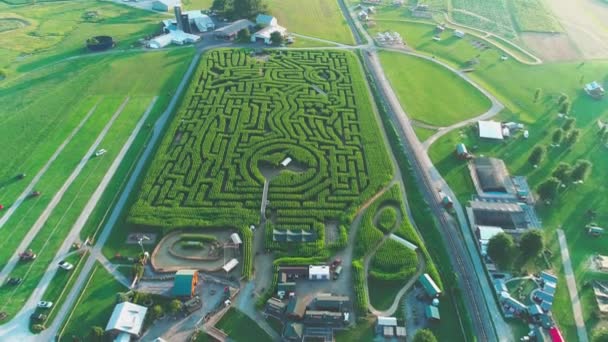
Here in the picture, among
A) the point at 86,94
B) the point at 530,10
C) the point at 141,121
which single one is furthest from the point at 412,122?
the point at 530,10

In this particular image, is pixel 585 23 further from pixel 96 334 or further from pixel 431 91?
pixel 96 334

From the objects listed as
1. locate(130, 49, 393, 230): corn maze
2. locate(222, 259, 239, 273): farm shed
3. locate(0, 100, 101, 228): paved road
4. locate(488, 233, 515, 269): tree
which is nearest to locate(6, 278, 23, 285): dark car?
locate(0, 100, 101, 228): paved road

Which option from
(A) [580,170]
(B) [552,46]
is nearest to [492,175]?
(A) [580,170]

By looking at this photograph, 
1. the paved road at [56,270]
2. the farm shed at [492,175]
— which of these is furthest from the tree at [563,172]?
the paved road at [56,270]

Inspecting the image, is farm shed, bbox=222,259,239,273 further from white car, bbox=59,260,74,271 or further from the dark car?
the dark car

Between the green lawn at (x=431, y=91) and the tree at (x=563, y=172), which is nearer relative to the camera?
the tree at (x=563, y=172)

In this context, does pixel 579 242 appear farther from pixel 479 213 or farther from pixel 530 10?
pixel 530 10

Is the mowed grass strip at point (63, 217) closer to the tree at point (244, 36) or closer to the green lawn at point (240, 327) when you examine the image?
the green lawn at point (240, 327)
